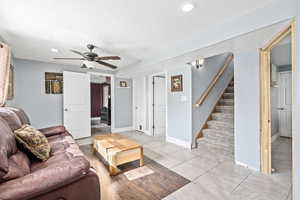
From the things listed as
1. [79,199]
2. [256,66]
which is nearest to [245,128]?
[256,66]

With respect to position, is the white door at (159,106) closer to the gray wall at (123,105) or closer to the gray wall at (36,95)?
the gray wall at (123,105)

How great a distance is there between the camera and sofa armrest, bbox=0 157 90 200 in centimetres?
93

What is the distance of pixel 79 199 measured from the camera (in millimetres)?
1146

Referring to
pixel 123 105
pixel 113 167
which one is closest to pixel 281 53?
pixel 113 167

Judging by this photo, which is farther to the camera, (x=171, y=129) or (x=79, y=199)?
(x=171, y=129)

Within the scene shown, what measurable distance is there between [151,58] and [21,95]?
3525 mm

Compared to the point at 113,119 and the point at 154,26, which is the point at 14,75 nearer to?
the point at 113,119

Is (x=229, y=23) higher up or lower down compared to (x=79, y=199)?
higher up

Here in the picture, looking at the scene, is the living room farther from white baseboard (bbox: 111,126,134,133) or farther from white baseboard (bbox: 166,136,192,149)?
white baseboard (bbox: 111,126,134,133)

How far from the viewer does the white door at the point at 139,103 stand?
5.12 meters

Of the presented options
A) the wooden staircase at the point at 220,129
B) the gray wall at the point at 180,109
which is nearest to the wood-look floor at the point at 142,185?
the gray wall at the point at 180,109

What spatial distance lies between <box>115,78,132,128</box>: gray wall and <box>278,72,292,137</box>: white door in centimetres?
470

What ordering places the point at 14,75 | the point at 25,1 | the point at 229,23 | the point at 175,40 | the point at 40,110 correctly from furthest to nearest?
the point at 40,110 → the point at 14,75 → the point at 175,40 → the point at 229,23 → the point at 25,1

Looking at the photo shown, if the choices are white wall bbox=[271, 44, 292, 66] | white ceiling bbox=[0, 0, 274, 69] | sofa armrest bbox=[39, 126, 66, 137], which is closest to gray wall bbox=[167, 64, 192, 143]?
white ceiling bbox=[0, 0, 274, 69]
